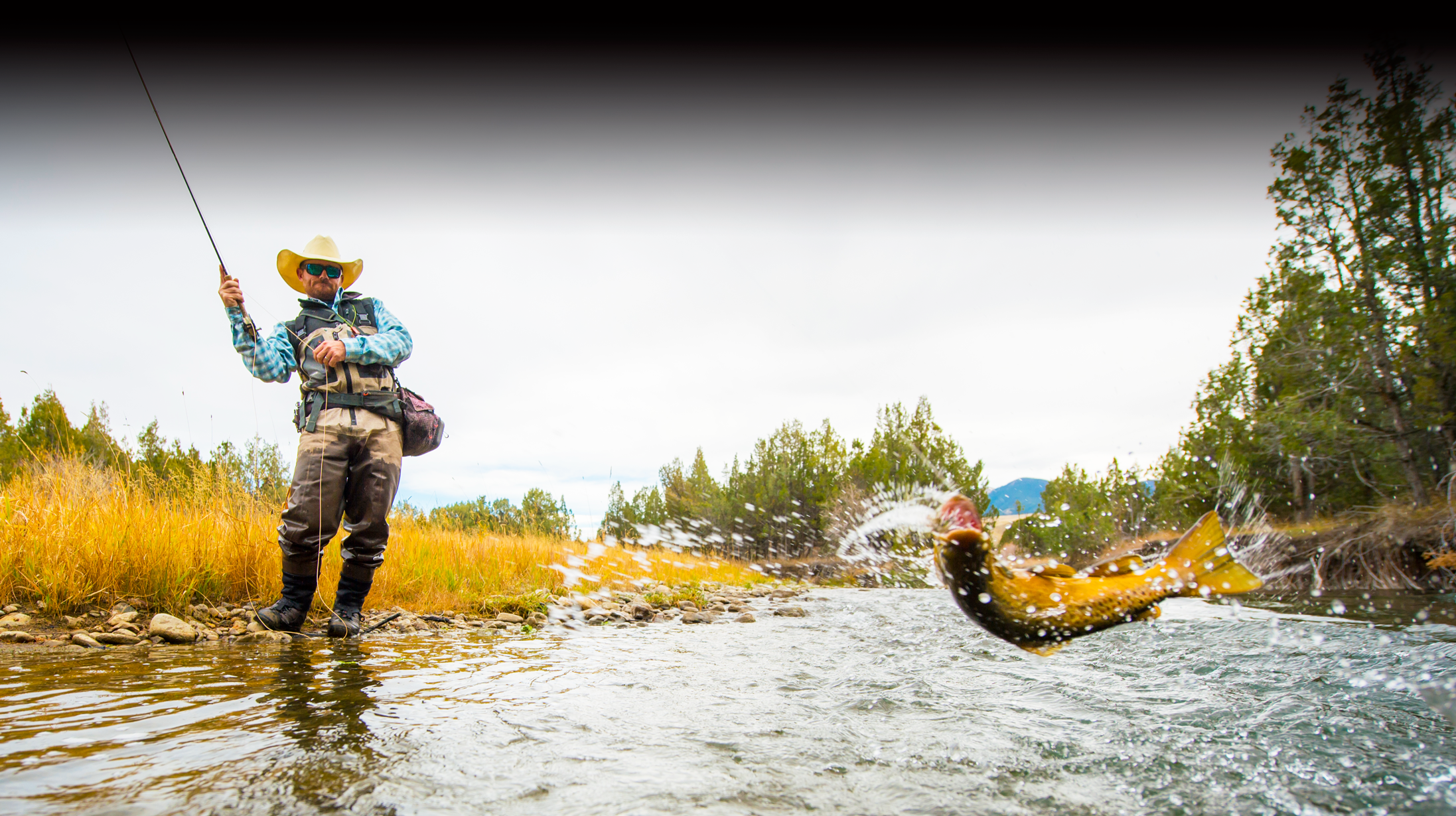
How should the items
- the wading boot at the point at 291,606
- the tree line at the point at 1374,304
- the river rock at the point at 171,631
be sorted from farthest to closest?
the tree line at the point at 1374,304 < the wading boot at the point at 291,606 < the river rock at the point at 171,631

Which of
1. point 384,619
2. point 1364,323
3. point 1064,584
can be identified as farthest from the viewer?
point 1364,323

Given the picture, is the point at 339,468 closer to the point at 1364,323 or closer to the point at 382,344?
the point at 382,344

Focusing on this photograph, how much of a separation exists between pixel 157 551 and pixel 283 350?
2.05 metres

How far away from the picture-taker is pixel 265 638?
4.56 m

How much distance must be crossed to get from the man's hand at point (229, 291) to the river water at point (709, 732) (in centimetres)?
239

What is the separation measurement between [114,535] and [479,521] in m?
5.05

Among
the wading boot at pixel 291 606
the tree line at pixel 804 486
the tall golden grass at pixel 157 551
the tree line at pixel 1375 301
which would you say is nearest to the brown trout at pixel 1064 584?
the wading boot at pixel 291 606

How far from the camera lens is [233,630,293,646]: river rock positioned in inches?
176

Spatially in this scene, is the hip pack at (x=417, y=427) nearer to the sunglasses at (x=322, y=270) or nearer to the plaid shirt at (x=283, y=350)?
the plaid shirt at (x=283, y=350)

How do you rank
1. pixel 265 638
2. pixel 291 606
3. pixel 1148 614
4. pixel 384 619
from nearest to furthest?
pixel 1148 614
pixel 265 638
pixel 291 606
pixel 384 619

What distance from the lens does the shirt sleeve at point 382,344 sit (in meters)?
4.50

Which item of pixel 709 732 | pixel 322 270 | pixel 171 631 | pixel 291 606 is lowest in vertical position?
pixel 709 732

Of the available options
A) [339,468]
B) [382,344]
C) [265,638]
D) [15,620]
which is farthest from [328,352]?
[15,620]

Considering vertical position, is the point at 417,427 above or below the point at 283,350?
below
